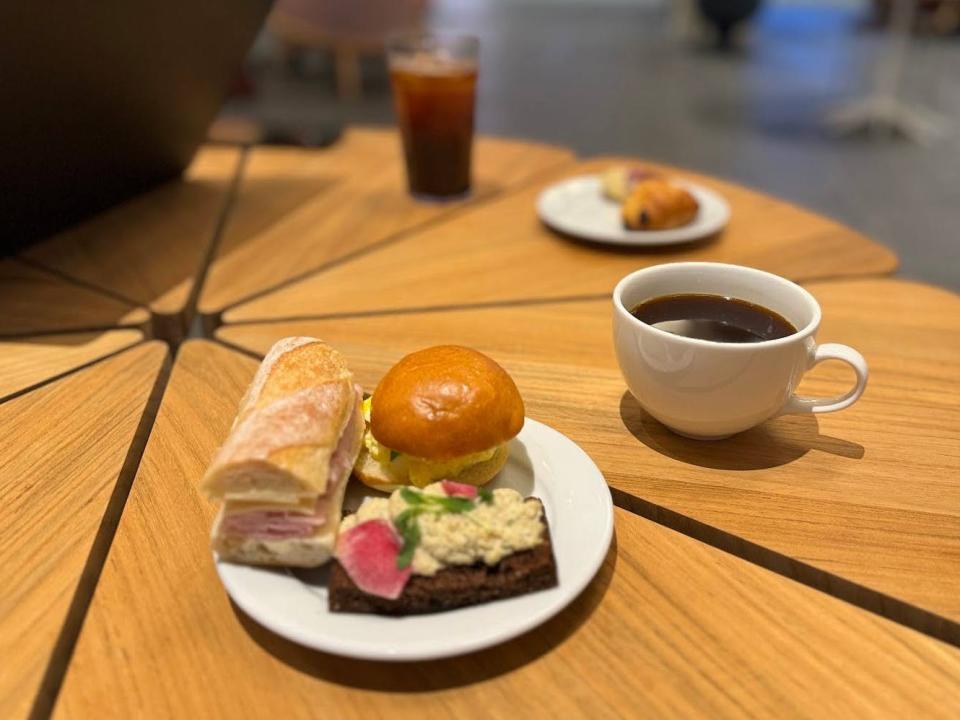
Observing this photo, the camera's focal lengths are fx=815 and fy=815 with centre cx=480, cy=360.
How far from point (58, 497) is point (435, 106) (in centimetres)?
103

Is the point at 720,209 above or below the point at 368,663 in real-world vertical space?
above

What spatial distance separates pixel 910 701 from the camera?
0.59m

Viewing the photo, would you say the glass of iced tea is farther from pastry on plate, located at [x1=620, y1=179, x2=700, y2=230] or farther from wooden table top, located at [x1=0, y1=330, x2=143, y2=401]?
wooden table top, located at [x1=0, y1=330, x2=143, y2=401]

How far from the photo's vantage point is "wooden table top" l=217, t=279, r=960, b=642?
714mm

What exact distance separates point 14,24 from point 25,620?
31.7 inches

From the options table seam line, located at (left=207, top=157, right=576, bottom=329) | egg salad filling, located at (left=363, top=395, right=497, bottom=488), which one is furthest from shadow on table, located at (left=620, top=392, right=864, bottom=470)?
table seam line, located at (left=207, top=157, right=576, bottom=329)

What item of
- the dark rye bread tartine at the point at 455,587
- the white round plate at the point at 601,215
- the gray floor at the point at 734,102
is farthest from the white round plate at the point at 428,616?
the gray floor at the point at 734,102

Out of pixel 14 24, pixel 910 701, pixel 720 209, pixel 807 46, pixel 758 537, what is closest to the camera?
pixel 910 701

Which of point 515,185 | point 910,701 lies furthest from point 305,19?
point 910,701

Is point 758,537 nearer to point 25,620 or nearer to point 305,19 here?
point 25,620

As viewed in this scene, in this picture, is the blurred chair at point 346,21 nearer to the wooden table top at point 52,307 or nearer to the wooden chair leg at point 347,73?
the wooden chair leg at point 347,73

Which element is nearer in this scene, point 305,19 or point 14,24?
point 14,24

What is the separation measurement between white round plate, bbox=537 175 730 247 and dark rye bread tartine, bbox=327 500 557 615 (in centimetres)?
85

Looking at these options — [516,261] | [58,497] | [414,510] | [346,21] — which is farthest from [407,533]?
[346,21]
